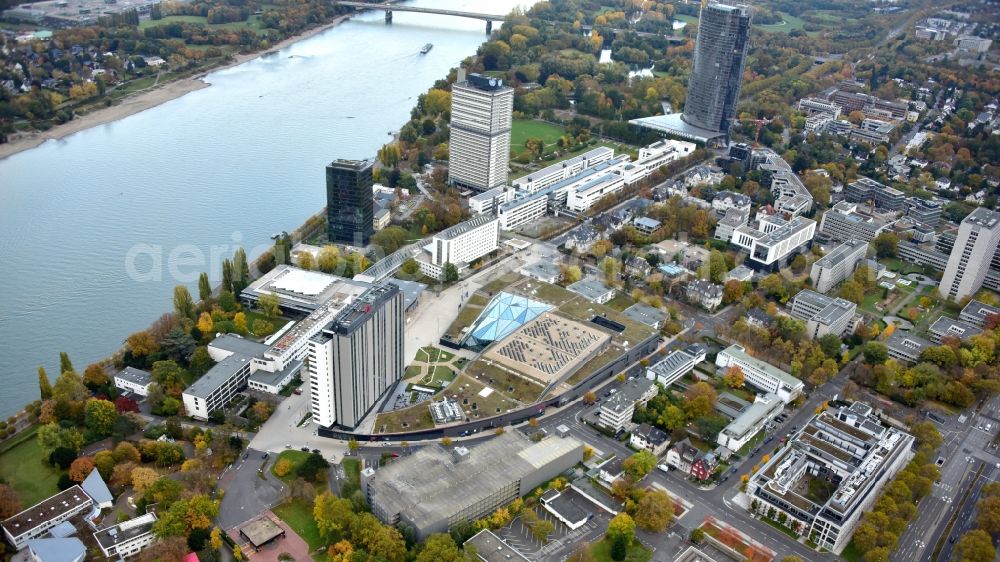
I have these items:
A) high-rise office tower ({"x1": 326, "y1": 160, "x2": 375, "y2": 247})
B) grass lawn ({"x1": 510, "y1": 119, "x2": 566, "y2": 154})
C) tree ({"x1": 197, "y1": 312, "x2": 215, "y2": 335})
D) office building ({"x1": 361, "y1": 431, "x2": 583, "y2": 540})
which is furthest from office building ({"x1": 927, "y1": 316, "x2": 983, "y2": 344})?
tree ({"x1": 197, "y1": 312, "x2": 215, "y2": 335})

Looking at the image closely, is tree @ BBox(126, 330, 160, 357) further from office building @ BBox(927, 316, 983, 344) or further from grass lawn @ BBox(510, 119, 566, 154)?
office building @ BBox(927, 316, 983, 344)

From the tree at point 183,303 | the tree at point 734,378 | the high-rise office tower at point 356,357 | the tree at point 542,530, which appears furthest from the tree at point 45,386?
the tree at point 734,378

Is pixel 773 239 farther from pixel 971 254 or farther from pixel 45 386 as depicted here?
pixel 45 386

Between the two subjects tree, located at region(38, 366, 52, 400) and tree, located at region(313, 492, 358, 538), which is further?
tree, located at region(38, 366, 52, 400)

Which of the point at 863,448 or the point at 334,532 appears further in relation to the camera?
the point at 863,448

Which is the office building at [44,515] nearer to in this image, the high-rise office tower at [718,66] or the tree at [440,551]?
the tree at [440,551]

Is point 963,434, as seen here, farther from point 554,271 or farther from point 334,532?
point 334,532

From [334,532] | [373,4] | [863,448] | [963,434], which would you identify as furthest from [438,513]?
[373,4]

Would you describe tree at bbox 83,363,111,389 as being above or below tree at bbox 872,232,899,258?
below
